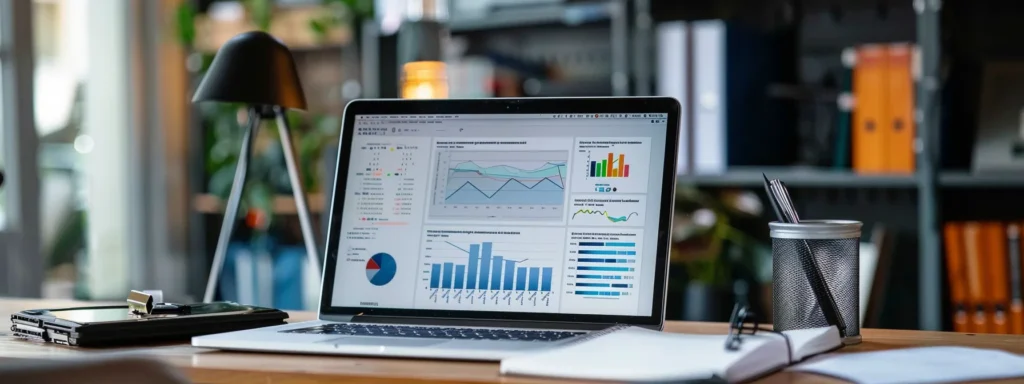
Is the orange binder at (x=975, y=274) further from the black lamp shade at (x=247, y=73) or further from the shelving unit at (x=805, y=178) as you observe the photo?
the black lamp shade at (x=247, y=73)

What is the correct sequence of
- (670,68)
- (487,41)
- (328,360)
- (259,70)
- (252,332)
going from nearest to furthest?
(328,360) → (252,332) → (259,70) → (670,68) → (487,41)

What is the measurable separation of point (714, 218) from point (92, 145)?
→ 232 cm

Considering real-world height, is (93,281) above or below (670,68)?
below

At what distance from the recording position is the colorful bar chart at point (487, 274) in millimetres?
1256

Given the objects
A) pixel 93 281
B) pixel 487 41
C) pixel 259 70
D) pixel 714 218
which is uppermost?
pixel 487 41

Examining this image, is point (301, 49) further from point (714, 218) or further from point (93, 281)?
point (714, 218)

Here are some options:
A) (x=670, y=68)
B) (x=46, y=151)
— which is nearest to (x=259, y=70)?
(x=670, y=68)

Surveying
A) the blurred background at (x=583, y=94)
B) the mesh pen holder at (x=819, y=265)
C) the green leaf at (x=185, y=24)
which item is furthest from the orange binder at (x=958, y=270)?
the green leaf at (x=185, y=24)

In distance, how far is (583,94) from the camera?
3.15m

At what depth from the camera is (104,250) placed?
406cm

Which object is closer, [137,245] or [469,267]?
[469,267]

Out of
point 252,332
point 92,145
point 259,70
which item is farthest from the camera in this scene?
point 92,145

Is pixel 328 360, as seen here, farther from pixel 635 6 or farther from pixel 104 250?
pixel 104 250

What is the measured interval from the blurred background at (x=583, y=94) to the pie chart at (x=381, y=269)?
570 mm
